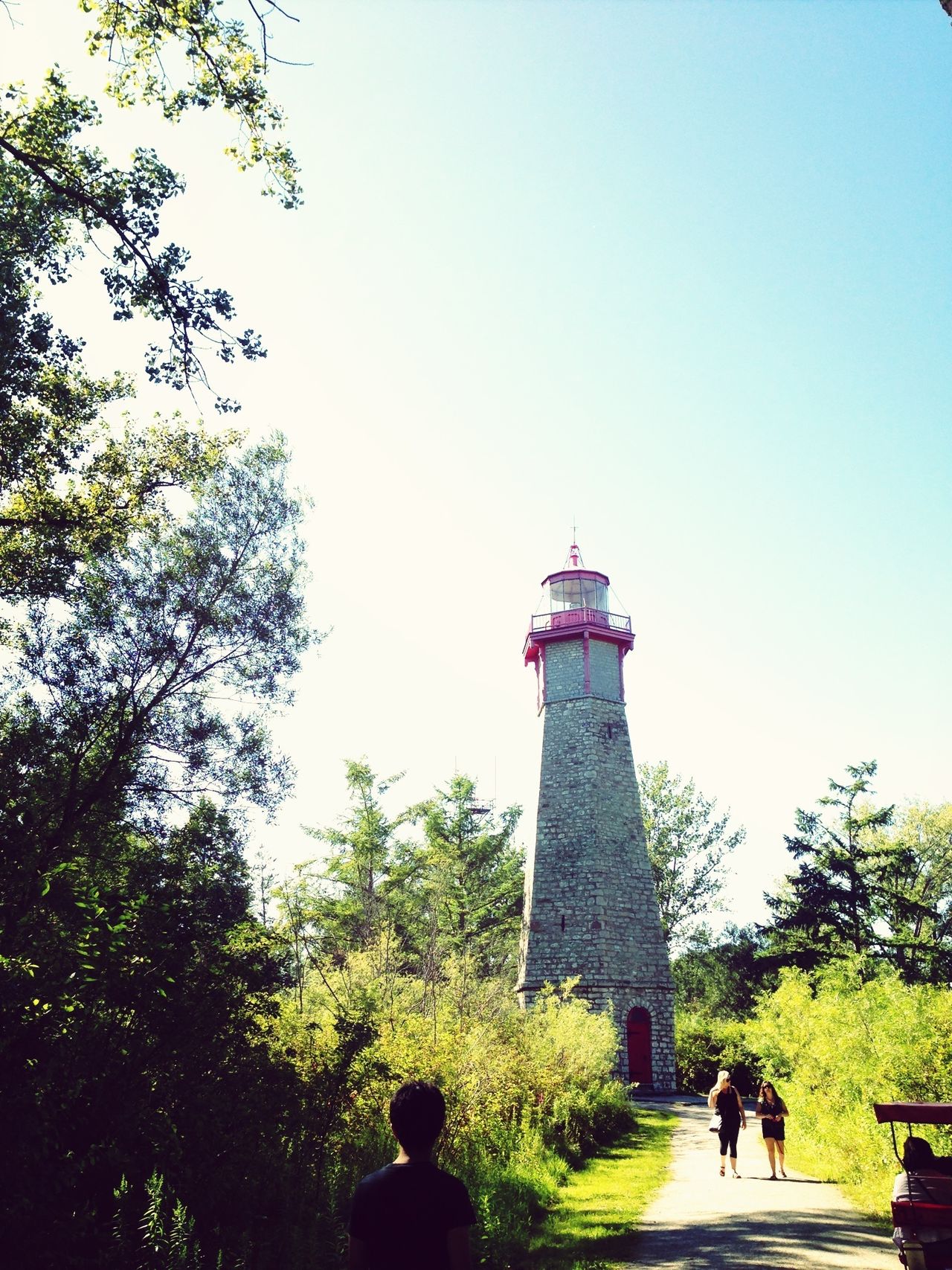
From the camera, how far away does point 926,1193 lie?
18.5 ft

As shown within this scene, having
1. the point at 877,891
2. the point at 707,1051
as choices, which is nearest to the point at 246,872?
the point at 707,1051

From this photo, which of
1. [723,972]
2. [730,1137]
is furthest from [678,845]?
[730,1137]

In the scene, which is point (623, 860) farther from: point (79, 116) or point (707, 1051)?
point (79, 116)

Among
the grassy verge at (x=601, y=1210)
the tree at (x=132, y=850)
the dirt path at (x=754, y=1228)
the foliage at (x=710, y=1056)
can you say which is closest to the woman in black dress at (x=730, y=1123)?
the dirt path at (x=754, y=1228)

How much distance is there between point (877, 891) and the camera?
26.7 m

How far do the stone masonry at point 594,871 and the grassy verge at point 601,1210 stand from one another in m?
8.04

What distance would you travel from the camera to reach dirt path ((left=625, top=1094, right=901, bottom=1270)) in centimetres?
625

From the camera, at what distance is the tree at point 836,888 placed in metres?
26.1

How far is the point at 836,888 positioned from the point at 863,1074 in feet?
60.2

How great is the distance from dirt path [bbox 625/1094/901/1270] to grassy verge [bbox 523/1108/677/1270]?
21 centimetres

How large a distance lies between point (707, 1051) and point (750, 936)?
17.2 meters

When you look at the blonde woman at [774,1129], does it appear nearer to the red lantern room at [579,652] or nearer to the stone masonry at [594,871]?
the stone masonry at [594,871]

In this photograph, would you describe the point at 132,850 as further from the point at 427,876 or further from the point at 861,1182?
the point at 427,876

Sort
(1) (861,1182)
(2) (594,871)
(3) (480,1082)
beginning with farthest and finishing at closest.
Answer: (2) (594,871) → (3) (480,1082) → (1) (861,1182)
